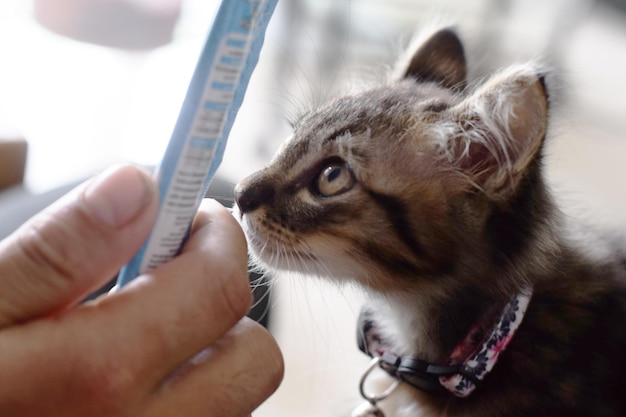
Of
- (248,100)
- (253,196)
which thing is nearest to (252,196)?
(253,196)

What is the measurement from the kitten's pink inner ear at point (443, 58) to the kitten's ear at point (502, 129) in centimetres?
25

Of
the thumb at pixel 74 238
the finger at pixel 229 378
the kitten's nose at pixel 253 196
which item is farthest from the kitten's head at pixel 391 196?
the thumb at pixel 74 238

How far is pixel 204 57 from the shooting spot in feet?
1.38

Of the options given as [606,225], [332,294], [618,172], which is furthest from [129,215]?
[618,172]

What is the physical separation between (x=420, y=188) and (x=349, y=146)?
0.10 meters

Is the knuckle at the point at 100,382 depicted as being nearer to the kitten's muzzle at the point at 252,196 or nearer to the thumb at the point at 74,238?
the thumb at the point at 74,238

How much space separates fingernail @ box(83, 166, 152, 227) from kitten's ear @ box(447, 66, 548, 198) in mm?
425

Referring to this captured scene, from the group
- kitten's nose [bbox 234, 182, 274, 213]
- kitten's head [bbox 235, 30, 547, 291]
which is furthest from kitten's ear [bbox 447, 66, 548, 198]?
kitten's nose [bbox 234, 182, 274, 213]

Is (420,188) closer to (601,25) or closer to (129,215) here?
(129,215)

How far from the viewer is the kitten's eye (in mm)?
758

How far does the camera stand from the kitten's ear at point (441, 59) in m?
0.99

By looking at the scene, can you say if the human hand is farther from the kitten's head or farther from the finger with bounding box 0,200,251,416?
the kitten's head

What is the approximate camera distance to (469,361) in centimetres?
74

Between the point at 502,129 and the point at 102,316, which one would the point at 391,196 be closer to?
the point at 502,129
